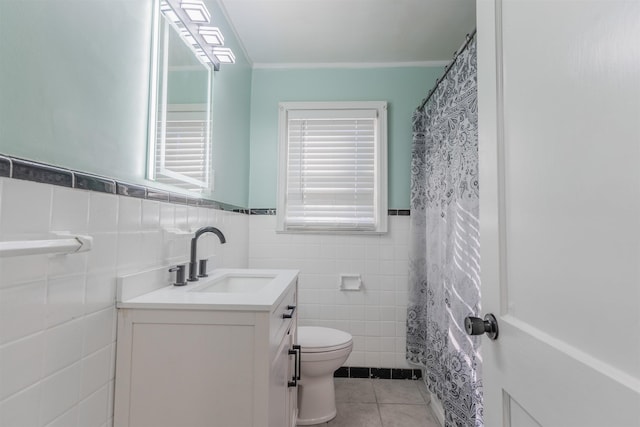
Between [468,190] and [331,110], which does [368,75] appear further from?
[468,190]

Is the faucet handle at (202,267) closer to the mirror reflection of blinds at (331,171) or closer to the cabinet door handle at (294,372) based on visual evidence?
the cabinet door handle at (294,372)

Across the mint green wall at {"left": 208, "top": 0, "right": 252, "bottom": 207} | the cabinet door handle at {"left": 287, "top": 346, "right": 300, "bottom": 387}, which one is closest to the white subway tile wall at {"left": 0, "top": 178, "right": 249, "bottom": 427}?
the cabinet door handle at {"left": 287, "top": 346, "right": 300, "bottom": 387}

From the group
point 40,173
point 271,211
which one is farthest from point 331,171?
point 40,173

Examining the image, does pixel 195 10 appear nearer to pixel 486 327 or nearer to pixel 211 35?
pixel 211 35

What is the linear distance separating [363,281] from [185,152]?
5.25 feet

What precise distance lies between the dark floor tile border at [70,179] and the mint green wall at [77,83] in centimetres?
2

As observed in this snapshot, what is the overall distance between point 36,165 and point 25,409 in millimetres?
521

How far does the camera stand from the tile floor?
1.90 meters

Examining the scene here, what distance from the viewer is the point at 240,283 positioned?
5.13ft

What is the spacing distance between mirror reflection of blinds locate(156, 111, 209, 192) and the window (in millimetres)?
928

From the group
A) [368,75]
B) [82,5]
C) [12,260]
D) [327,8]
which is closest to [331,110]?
[368,75]

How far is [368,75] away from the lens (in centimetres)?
257

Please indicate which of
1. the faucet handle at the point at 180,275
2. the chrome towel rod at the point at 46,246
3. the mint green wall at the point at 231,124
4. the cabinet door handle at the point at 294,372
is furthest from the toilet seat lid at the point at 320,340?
the chrome towel rod at the point at 46,246

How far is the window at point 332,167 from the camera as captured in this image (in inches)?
98.0
